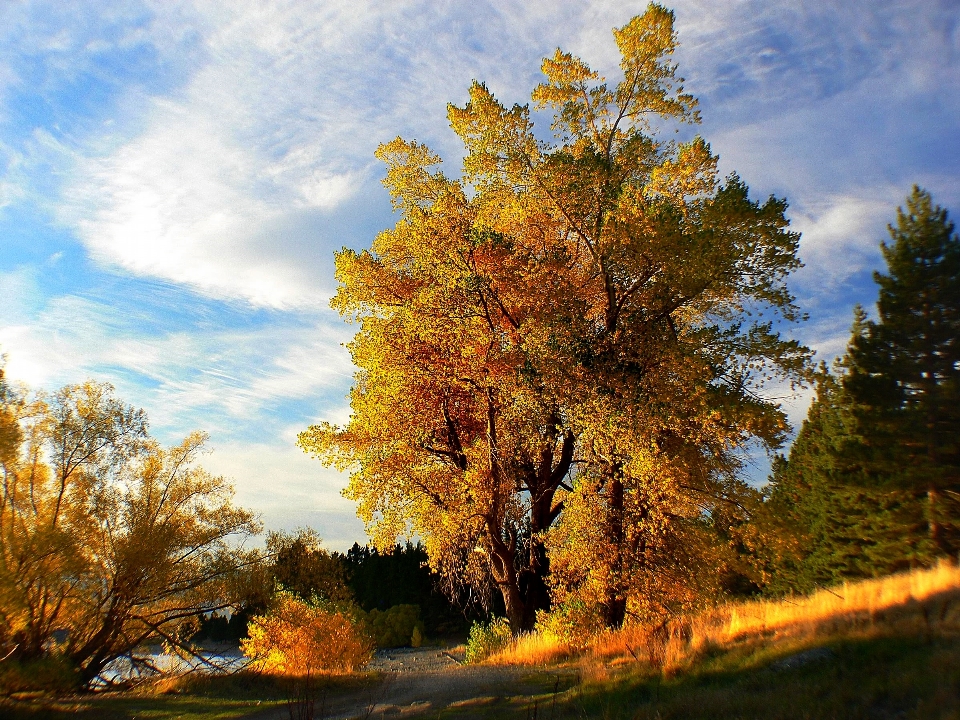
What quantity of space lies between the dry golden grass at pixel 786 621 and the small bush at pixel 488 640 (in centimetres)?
221

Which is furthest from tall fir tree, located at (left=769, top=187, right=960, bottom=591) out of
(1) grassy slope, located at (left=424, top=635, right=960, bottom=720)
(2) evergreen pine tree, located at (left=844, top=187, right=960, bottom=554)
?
(1) grassy slope, located at (left=424, top=635, right=960, bottom=720)

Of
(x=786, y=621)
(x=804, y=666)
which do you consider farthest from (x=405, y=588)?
(x=804, y=666)

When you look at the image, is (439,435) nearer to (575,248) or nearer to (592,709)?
(575,248)

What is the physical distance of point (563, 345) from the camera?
560 inches

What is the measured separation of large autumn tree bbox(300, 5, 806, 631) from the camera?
1317cm

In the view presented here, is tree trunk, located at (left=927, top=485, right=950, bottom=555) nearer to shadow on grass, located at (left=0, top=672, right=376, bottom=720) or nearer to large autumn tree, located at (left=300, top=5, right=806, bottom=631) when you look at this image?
large autumn tree, located at (left=300, top=5, right=806, bottom=631)

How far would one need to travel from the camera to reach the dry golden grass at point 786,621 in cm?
859

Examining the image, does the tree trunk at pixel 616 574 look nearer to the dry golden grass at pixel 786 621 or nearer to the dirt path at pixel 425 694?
the dry golden grass at pixel 786 621

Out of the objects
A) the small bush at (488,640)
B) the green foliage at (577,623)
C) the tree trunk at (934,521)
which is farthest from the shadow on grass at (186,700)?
the tree trunk at (934,521)

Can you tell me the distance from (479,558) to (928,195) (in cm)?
2876

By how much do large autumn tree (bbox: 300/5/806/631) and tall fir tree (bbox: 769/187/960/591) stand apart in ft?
55.5

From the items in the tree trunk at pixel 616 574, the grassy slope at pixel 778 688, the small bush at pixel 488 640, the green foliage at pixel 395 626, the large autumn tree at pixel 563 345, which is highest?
the large autumn tree at pixel 563 345

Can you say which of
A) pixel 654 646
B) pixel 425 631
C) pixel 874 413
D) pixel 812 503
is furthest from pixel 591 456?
pixel 425 631

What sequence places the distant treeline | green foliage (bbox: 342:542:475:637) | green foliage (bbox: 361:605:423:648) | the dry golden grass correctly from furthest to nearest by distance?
1. green foliage (bbox: 342:542:475:637)
2. green foliage (bbox: 361:605:423:648)
3. the distant treeline
4. the dry golden grass
